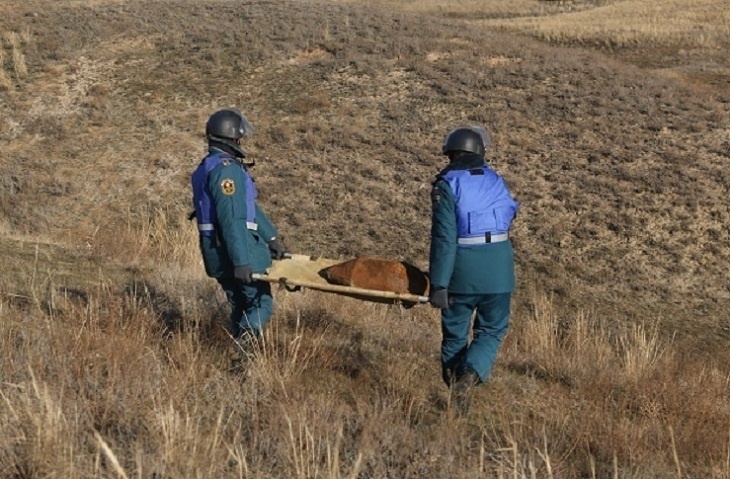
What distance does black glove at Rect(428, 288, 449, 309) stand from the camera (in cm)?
455

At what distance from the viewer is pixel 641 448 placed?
4.16 m

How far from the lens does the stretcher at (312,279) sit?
4656mm

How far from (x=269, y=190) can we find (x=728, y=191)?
822 centimetres

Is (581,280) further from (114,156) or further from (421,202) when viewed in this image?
(114,156)

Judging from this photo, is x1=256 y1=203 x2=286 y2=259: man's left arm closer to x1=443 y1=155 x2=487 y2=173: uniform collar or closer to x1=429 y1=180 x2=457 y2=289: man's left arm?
x1=429 y1=180 x2=457 y2=289: man's left arm

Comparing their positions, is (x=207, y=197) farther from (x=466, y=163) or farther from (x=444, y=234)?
(x=466, y=163)

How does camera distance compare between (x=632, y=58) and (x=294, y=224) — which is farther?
(x=632, y=58)

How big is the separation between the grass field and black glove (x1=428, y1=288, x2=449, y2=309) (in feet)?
2.10

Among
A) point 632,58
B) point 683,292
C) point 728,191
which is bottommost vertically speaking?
point 683,292

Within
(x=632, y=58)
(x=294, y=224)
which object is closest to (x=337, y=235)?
(x=294, y=224)

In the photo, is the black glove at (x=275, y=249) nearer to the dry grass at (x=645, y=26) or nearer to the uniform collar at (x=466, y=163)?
the uniform collar at (x=466, y=163)

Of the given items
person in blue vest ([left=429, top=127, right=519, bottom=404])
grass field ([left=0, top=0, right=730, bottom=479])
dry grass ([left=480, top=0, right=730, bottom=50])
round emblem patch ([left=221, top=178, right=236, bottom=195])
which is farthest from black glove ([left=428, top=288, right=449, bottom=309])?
dry grass ([left=480, top=0, right=730, bottom=50])

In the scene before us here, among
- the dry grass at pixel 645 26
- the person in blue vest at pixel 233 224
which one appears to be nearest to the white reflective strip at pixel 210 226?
the person in blue vest at pixel 233 224

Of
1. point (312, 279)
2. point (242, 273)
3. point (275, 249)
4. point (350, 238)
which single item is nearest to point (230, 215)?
point (242, 273)
